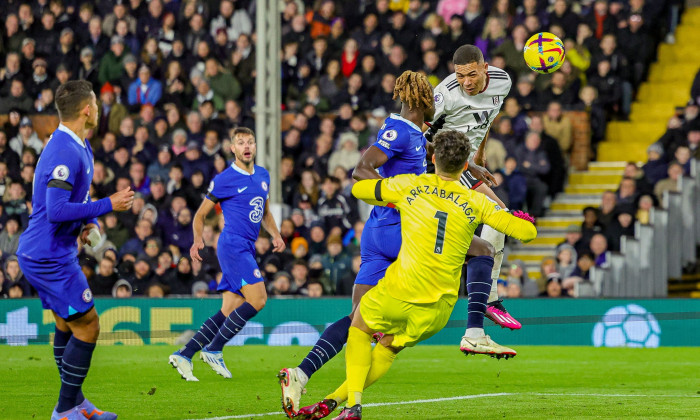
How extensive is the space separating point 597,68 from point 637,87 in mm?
1800

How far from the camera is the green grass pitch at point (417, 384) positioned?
8984 mm

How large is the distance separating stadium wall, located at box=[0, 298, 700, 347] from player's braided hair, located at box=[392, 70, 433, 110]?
7.38 metres

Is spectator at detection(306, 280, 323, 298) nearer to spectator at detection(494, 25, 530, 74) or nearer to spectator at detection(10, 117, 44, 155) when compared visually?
spectator at detection(494, 25, 530, 74)

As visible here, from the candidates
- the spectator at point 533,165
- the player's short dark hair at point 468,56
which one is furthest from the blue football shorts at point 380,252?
the spectator at point 533,165

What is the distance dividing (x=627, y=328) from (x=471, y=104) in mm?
7004

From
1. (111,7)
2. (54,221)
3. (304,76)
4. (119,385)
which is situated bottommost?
(119,385)

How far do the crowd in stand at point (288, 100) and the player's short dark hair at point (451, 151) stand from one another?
902cm

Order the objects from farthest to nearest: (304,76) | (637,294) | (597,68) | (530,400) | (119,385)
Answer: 1. (304,76)
2. (597,68)
3. (637,294)
4. (119,385)
5. (530,400)

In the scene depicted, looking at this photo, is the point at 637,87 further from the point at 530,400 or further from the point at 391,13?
the point at 530,400

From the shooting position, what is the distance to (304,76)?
1972 centimetres

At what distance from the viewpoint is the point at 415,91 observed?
843 cm

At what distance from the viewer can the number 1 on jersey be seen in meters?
7.31

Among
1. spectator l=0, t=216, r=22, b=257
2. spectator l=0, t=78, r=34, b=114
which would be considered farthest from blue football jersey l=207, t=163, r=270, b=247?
spectator l=0, t=78, r=34, b=114

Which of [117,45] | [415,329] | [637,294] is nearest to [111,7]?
[117,45]
